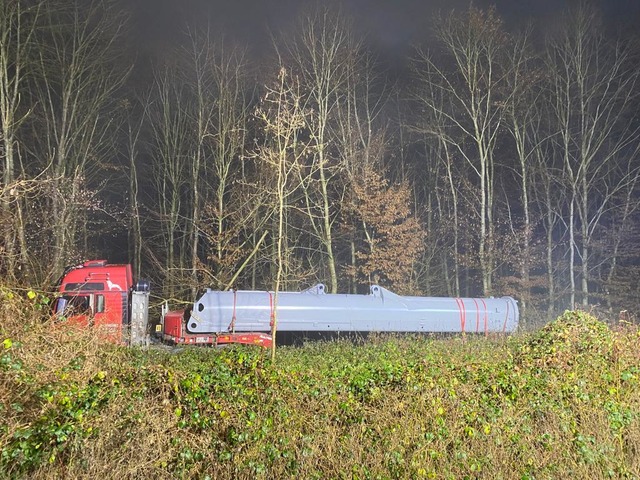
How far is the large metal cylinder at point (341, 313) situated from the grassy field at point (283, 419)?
9.00 meters

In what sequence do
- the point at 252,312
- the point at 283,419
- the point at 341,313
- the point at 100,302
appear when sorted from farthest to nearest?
the point at 341,313
the point at 252,312
the point at 100,302
the point at 283,419

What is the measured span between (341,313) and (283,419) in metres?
10.9

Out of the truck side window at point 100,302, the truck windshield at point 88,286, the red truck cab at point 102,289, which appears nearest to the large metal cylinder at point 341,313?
the red truck cab at point 102,289

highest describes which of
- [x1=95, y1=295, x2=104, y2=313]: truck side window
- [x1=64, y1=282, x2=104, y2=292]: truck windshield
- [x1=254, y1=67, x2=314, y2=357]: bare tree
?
[x1=254, y1=67, x2=314, y2=357]: bare tree

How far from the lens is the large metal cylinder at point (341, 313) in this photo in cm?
1508

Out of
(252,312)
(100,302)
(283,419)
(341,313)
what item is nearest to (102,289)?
(100,302)

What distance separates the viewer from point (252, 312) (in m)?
→ 15.2

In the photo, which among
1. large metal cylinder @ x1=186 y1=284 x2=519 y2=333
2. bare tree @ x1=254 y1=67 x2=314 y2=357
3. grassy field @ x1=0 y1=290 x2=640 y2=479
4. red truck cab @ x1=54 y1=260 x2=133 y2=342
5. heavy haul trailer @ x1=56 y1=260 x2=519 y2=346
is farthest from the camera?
large metal cylinder @ x1=186 y1=284 x2=519 y2=333

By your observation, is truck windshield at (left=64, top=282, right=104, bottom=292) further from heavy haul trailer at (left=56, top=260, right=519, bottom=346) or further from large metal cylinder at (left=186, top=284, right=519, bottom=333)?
large metal cylinder at (left=186, top=284, right=519, bottom=333)

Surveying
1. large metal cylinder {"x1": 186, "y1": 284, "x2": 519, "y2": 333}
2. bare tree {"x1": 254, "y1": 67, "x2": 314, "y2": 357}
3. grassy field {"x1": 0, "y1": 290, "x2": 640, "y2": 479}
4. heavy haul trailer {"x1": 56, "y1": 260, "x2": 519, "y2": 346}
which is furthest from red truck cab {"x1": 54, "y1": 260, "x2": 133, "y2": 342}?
grassy field {"x1": 0, "y1": 290, "x2": 640, "y2": 479}

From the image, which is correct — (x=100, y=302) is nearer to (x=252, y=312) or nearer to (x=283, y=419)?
(x=252, y=312)

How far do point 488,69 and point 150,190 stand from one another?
2195 centimetres

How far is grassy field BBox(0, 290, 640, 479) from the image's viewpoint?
14.8 ft

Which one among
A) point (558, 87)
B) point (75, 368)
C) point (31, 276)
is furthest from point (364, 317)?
point (558, 87)
